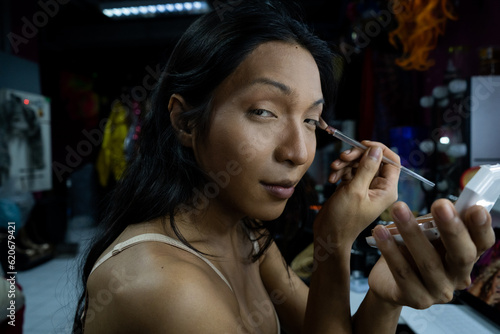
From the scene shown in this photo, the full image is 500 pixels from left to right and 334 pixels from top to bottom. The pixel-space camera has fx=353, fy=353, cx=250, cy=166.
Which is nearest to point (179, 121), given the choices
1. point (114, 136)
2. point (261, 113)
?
point (261, 113)

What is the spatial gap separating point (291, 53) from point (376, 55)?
9.69 feet

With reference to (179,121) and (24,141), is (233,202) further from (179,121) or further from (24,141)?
(24,141)

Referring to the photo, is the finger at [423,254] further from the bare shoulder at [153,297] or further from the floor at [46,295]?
the floor at [46,295]

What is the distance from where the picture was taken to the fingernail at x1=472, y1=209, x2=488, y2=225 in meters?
0.53

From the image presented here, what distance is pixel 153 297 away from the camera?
64 cm

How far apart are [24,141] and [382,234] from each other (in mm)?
4523

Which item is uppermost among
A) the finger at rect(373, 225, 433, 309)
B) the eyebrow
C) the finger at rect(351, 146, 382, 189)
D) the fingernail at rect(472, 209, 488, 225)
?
the eyebrow

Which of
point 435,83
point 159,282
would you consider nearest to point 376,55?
point 435,83

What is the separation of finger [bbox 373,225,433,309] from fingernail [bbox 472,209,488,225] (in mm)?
142

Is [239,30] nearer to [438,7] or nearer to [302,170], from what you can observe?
[302,170]

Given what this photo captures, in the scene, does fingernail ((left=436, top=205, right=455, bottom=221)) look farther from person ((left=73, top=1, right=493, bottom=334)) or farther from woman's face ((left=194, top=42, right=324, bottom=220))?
woman's face ((left=194, top=42, right=324, bottom=220))

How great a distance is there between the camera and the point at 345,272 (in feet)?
3.12

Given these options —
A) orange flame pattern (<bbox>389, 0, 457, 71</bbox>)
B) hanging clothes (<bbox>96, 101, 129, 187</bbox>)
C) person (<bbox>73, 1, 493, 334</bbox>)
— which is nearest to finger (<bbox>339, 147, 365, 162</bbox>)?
person (<bbox>73, 1, 493, 334</bbox>)

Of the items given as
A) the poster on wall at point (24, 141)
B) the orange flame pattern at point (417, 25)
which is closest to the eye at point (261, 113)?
the orange flame pattern at point (417, 25)
